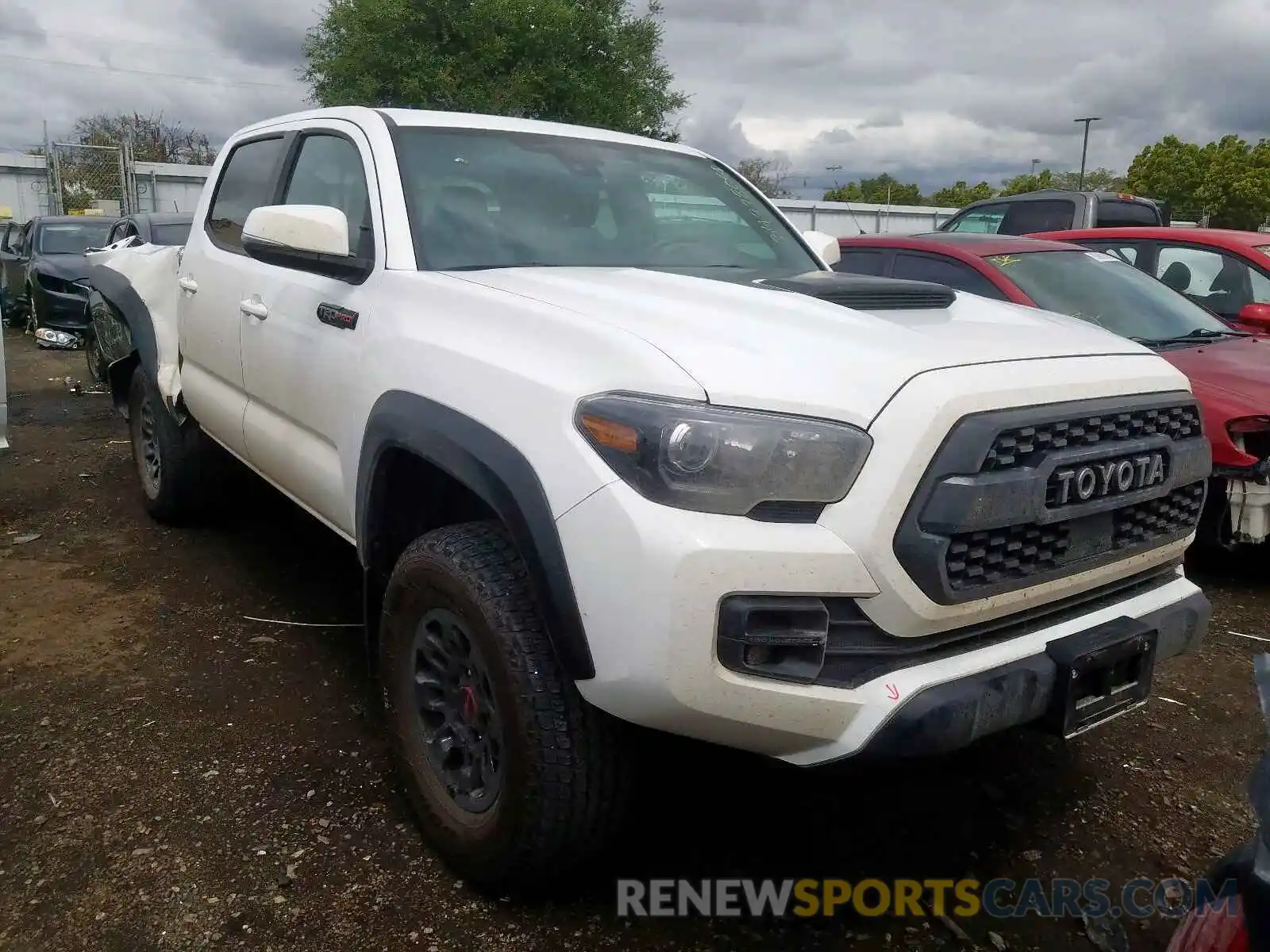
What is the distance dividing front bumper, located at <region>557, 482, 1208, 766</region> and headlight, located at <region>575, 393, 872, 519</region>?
0.14ft

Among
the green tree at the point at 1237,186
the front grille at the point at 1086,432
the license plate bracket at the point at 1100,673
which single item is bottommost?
the license plate bracket at the point at 1100,673

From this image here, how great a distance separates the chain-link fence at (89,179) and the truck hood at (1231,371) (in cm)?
1842

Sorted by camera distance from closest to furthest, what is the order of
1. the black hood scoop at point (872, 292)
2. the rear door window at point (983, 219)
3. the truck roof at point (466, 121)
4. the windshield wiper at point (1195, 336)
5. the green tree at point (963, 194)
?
the black hood scoop at point (872, 292) < the truck roof at point (466, 121) < the windshield wiper at point (1195, 336) < the rear door window at point (983, 219) < the green tree at point (963, 194)

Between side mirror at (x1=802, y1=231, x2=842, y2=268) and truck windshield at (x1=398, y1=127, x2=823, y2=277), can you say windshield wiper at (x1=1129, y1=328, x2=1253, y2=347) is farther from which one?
truck windshield at (x1=398, y1=127, x2=823, y2=277)

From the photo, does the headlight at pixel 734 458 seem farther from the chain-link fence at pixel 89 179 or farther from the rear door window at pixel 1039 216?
the chain-link fence at pixel 89 179

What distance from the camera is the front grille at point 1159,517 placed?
7.53 ft

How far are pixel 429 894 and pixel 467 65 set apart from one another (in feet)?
63.4

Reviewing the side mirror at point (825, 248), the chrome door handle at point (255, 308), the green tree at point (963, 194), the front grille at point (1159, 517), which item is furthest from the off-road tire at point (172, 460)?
the green tree at point (963, 194)

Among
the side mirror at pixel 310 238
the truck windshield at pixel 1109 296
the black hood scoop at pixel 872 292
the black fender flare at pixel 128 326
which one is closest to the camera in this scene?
the black hood scoop at pixel 872 292

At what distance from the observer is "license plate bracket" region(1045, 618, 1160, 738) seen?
6.84 ft

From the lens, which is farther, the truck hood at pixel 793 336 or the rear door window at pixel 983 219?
the rear door window at pixel 983 219

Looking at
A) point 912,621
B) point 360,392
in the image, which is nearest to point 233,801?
point 360,392

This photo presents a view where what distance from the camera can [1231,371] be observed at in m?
4.52

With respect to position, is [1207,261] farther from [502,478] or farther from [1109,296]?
[502,478]
